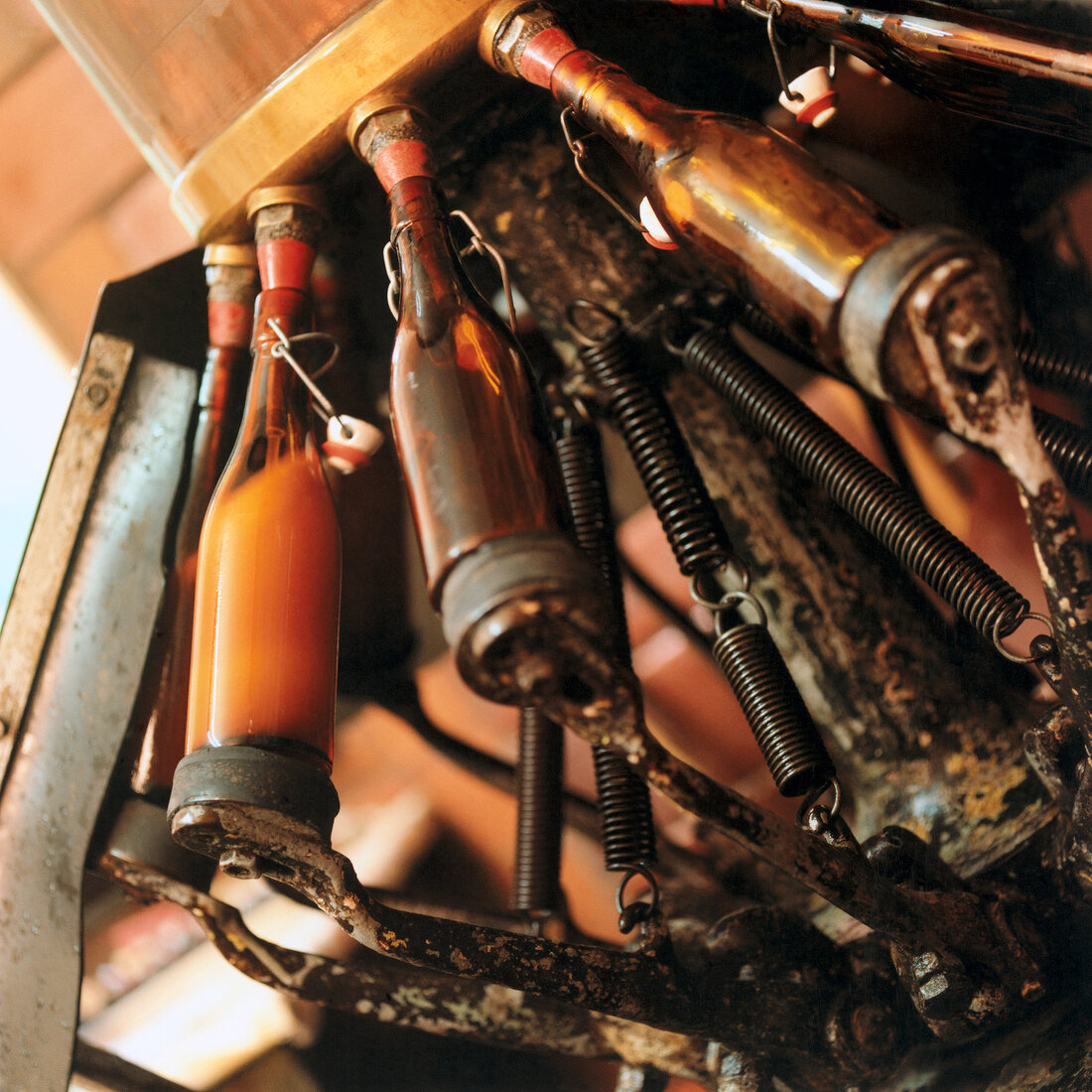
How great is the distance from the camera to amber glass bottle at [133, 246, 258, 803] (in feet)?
2.39

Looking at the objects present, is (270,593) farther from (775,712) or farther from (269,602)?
(775,712)

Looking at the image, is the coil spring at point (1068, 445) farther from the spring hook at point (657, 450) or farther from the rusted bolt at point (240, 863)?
the rusted bolt at point (240, 863)

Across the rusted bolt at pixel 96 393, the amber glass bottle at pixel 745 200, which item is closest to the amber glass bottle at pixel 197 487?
the rusted bolt at pixel 96 393

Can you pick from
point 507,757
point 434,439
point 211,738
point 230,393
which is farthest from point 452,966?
point 230,393

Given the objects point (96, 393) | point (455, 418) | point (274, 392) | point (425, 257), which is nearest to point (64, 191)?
point (96, 393)

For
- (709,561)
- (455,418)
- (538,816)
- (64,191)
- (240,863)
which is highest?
(64,191)

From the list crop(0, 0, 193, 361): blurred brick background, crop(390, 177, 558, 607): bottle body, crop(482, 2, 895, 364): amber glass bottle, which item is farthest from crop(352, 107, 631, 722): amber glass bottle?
crop(0, 0, 193, 361): blurred brick background

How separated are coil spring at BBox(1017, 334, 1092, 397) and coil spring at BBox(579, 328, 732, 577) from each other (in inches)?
9.6

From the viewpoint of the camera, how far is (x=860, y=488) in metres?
0.64

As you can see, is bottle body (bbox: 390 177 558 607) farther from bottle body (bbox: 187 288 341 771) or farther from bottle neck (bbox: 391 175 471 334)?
bottle body (bbox: 187 288 341 771)

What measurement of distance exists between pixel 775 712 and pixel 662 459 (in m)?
0.20

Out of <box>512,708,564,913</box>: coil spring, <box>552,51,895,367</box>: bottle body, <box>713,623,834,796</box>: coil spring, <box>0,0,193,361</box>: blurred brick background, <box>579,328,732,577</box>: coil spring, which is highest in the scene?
<box>0,0,193,361</box>: blurred brick background

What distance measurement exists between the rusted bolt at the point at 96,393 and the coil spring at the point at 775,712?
0.55 meters

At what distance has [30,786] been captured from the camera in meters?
0.72
